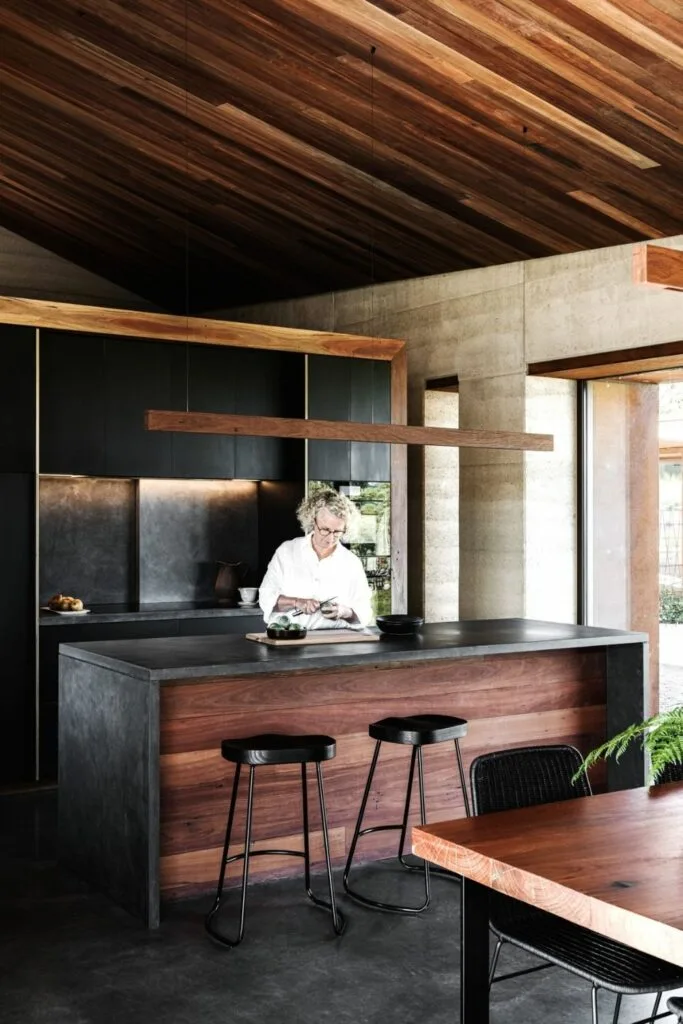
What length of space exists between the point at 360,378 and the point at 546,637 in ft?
10.2

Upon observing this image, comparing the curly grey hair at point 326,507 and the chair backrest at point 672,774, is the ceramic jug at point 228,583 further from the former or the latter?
the chair backrest at point 672,774

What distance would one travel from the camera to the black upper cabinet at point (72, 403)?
6926 millimetres

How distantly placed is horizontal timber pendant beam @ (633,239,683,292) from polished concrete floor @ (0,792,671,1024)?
7.91ft

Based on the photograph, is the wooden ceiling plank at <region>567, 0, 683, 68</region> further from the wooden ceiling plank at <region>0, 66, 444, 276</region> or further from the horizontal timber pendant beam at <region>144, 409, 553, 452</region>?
the wooden ceiling plank at <region>0, 66, 444, 276</region>

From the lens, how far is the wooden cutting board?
5.10 metres

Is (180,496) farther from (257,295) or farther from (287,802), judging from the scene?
(287,802)

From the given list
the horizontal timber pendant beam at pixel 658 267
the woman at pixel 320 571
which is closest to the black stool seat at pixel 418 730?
the woman at pixel 320 571

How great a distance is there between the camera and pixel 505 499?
7.65 metres

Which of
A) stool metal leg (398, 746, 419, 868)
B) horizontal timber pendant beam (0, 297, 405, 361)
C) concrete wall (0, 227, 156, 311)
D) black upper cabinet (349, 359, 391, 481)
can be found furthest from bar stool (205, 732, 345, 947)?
concrete wall (0, 227, 156, 311)

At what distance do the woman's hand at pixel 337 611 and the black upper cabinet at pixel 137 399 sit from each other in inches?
91.1

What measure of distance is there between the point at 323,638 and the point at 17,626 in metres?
2.41

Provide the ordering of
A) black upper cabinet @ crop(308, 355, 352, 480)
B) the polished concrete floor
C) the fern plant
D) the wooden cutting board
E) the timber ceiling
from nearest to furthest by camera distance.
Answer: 1. the fern plant
2. the polished concrete floor
3. the timber ceiling
4. the wooden cutting board
5. black upper cabinet @ crop(308, 355, 352, 480)

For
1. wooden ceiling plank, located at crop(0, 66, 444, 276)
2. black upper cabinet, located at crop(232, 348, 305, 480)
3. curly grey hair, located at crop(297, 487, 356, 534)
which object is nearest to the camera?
curly grey hair, located at crop(297, 487, 356, 534)

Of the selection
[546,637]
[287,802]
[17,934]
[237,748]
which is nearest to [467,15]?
[546,637]
